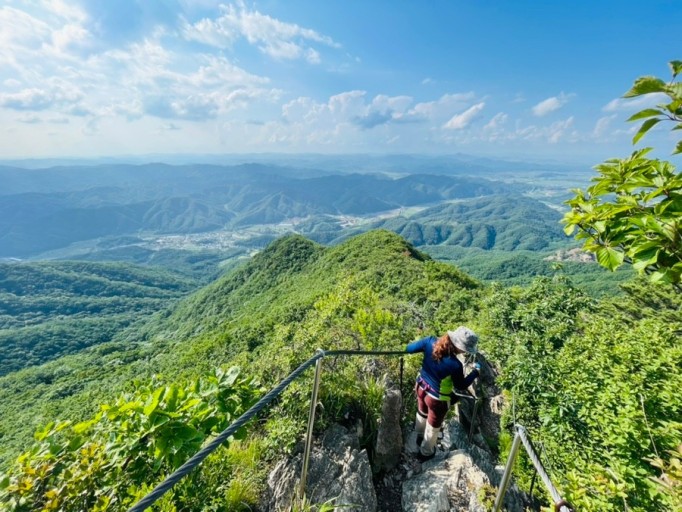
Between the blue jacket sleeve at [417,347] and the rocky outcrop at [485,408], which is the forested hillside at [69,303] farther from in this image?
the blue jacket sleeve at [417,347]

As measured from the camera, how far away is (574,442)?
Answer: 167 inches

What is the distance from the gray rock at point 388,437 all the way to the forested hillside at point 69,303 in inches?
3888

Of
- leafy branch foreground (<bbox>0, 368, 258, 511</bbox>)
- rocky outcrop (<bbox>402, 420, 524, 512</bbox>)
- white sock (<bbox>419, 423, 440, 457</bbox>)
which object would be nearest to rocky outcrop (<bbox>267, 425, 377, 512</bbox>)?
rocky outcrop (<bbox>402, 420, 524, 512</bbox>)

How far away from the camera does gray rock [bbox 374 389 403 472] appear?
4.57 m

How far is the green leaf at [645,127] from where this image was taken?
1592 millimetres

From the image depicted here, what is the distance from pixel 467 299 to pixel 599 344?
10.3 m

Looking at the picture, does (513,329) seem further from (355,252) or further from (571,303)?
(355,252)

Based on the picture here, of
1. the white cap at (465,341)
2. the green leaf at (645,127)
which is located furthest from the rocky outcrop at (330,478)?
the green leaf at (645,127)

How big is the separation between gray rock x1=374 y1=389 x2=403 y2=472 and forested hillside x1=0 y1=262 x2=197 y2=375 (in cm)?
9876

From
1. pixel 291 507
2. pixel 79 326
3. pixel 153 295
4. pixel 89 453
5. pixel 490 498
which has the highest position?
pixel 89 453

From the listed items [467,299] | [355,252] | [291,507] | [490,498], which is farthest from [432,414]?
[355,252]

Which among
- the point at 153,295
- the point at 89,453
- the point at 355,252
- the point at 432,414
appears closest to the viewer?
the point at 89,453

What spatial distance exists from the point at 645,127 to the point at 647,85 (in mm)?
379

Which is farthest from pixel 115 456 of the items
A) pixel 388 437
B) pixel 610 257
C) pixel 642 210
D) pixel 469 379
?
pixel 469 379
